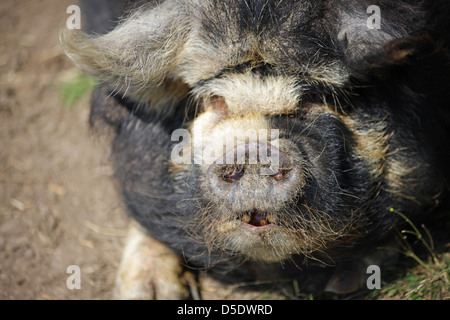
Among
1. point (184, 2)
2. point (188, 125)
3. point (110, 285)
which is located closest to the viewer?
point (184, 2)

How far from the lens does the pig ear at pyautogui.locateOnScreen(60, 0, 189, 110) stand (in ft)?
9.40

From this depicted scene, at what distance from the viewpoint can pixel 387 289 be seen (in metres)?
3.61

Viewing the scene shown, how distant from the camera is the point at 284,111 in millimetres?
2885

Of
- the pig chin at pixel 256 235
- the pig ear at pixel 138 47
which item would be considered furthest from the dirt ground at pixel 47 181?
the pig chin at pixel 256 235

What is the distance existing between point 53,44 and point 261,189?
406 centimetres

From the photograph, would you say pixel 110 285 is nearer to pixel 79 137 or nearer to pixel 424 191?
pixel 79 137

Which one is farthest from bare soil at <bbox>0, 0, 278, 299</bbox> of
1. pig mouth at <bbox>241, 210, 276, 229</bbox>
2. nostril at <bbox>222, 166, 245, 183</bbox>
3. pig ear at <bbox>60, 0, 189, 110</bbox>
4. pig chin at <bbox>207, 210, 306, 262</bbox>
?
nostril at <bbox>222, 166, 245, 183</bbox>

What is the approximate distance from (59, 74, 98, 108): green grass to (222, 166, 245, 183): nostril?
298 centimetres

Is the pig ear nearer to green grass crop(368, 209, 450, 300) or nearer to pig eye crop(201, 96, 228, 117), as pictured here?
pig eye crop(201, 96, 228, 117)

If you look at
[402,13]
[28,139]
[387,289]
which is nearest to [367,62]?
[402,13]

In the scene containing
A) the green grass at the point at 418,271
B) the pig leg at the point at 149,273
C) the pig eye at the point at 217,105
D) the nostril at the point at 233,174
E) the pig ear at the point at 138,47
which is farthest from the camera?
the pig leg at the point at 149,273

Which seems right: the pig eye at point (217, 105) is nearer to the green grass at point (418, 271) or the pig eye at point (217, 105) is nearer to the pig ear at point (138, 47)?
the pig ear at point (138, 47)

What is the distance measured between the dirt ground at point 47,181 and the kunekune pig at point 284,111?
3.48ft

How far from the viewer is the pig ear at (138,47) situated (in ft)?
9.40
